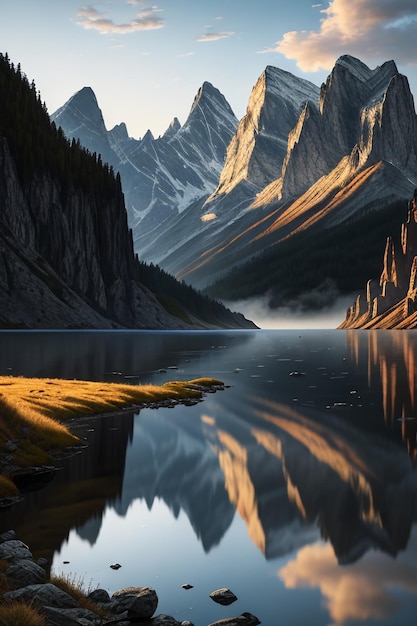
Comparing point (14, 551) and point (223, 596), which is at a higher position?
point (14, 551)

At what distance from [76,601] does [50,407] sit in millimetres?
35339

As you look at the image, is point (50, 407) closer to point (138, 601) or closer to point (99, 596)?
point (99, 596)

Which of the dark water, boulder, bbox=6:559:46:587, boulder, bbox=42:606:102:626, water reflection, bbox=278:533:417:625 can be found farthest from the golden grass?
water reflection, bbox=278:533:417:625

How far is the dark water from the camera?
869 inches

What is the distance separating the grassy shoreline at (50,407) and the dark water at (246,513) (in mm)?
2037

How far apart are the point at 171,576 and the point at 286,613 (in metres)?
4.49

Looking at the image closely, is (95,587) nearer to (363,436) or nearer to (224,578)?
(224,578)

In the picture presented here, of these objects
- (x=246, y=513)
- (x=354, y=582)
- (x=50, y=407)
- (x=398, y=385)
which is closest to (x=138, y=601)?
(x=354, y=582)

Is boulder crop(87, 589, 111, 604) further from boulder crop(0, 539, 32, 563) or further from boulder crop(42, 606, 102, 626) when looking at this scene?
boulder crop(0, 539, 32, 563)

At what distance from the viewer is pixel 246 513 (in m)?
30.8

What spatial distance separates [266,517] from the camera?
98.3 feet

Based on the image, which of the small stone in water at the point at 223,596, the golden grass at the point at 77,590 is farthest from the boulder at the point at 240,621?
the golden grass at the point at 77,590

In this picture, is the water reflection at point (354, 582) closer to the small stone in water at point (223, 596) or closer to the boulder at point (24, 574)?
the small stone in water at point (223, 596)

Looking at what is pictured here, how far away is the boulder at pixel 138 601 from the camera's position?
19.8m
